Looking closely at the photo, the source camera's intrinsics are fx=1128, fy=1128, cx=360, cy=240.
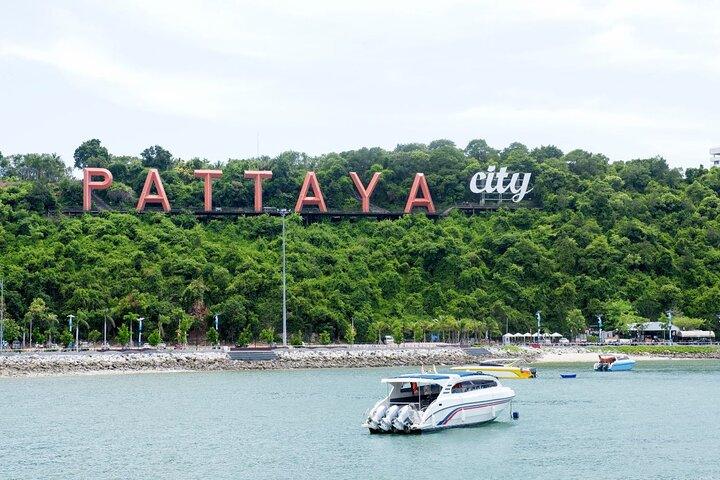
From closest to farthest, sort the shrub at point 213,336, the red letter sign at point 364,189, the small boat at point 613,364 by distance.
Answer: the small boat at point 613,364 < the shrub at point 213,336 < the red letter sign at point 364,189

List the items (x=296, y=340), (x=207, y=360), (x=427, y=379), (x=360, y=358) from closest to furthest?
(x=427, y=379) → (x=207, y=360) → (x=360, y=358) → (x=296, y=340)

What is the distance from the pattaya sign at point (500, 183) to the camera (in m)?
155

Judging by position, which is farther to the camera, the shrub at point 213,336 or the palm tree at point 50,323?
the shrub at point 213,336

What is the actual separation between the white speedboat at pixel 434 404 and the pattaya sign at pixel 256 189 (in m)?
82.9

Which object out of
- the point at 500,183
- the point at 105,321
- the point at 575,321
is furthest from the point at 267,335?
the point at 500,183

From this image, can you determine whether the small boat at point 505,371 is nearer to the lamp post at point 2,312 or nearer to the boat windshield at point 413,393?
the boat windshield at point 413,393

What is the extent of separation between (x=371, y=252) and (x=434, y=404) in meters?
81.6

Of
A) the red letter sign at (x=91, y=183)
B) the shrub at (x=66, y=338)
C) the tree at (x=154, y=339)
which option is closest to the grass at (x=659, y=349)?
the tree at (x=154, y=339)

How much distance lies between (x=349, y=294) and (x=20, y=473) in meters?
80.0

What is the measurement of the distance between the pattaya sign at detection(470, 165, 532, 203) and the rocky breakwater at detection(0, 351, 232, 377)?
59.6 m

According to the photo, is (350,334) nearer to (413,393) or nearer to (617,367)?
(617,367)

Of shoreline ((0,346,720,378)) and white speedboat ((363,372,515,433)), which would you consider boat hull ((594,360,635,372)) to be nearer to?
shoreline ((0,346,720,378))

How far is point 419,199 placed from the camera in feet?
490

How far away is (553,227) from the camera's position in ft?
486
